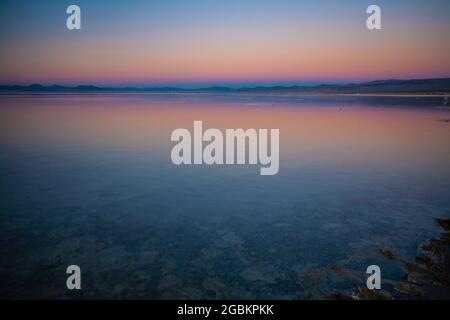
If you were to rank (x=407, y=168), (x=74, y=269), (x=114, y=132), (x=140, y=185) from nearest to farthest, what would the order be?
(x=74, y=269)
(x=140, y=185)
(x=407, y=168)
(x=114, y=132)

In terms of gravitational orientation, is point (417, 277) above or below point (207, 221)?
below

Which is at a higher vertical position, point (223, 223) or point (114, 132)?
point (114, 132)

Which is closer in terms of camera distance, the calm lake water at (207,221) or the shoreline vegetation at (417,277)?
the shoreline vegetation at (417,277)

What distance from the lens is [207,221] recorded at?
25.5 ft

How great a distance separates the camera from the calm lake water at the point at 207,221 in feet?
17.8

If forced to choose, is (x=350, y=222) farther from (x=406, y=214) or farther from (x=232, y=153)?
(x=232, y=153)

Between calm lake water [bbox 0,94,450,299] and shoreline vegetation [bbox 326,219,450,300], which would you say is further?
calm lake water [bbox 0,94,450,299]

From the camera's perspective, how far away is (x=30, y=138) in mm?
18312

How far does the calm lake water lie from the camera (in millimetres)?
5434

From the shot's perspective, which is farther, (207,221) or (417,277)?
(207,221)
